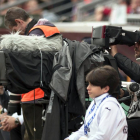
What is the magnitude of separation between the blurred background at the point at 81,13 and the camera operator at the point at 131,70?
15.6 ft

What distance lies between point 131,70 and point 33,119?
1.24 meters

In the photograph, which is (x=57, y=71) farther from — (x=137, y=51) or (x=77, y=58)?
(x=137, y=51)

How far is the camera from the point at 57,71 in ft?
13.1

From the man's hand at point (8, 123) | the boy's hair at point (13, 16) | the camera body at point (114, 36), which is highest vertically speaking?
the boy's hair at point (13, 16)

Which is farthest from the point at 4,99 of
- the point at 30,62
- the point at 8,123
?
the point at 30,62

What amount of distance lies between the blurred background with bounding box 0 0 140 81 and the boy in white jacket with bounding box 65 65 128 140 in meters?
5.53

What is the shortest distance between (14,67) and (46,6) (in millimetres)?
8739

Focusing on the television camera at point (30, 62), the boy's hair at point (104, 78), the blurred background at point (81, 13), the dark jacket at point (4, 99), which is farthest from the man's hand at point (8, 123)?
the blurred background at point (81, 13)

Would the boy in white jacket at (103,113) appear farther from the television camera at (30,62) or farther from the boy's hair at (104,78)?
the television camera at (30,62)

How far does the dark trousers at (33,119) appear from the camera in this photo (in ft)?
15.0

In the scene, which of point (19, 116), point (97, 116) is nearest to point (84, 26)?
point (19, 116)

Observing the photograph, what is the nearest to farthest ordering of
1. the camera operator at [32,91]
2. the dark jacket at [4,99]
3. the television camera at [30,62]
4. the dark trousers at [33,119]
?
the television camera at [30,62], the camera operator at [32,91], the dark trousers at [33,119], the dark jacket at [4,99]

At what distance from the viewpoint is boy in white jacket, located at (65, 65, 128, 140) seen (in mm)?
3357

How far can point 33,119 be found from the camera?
4.62 meters
